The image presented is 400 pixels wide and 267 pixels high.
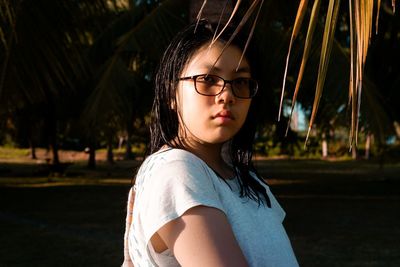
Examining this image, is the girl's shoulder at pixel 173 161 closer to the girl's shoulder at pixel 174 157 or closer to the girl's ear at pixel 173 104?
the girl's shoulder at pixel 174 157

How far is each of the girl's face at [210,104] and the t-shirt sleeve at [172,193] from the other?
3.8 inches

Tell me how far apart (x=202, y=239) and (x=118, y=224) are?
24.3ft

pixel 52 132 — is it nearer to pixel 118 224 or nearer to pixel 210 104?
pixel 118 224

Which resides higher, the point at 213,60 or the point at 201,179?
the point at 213,60

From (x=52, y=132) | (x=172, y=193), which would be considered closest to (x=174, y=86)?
(x=172, y=193)

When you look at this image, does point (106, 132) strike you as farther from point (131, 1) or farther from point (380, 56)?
point (380, 56)

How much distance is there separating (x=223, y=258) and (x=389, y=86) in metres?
12.0

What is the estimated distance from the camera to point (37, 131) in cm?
2259

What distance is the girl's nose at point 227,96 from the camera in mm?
1081

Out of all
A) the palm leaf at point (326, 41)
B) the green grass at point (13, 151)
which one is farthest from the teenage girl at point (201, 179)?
the green grass at point (13, 151)

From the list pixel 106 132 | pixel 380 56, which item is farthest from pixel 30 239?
pixel 380 56

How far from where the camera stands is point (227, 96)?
108 cm

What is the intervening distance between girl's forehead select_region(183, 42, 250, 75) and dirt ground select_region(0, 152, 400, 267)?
1979mm

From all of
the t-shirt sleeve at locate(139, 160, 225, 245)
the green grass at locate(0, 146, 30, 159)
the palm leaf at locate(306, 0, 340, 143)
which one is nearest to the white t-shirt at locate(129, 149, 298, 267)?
the t-shirt sleeve at locate(139, 160, 225, 245)
